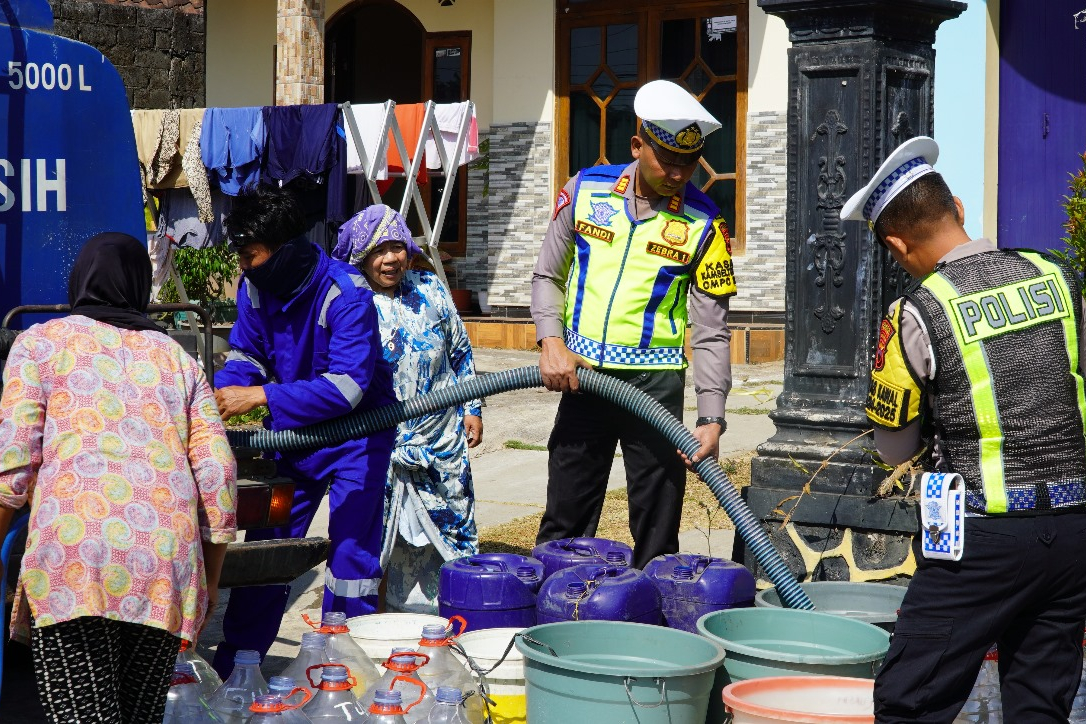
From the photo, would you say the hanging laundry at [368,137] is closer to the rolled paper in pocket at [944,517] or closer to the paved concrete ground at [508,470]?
the paved concrete ground at [508,470]

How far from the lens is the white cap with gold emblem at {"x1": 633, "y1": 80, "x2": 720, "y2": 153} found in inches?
184

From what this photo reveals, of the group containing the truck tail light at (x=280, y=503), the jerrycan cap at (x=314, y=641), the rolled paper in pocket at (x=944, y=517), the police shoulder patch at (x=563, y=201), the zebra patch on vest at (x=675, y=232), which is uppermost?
the police shoulder patch at (x=563, y=201)

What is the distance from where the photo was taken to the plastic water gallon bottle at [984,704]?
376 centimetres

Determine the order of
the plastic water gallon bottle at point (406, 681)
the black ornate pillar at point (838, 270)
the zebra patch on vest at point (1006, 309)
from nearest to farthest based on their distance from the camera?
the zebra patch on vest at point (1006, 309), the plastic water gallon bottle at point (406, 681), the black ornate pillar at point (838, 270)

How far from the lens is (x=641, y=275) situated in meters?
4.84

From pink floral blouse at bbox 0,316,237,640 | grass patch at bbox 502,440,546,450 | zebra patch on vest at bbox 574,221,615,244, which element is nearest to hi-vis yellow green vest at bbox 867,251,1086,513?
pink floral blouse at bbox 0,316,237,640

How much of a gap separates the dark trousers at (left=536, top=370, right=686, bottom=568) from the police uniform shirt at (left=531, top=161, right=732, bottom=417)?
157mm

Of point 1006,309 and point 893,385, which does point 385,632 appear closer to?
point 893,385

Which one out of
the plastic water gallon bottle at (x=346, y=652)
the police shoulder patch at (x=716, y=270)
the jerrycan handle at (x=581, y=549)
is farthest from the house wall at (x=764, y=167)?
the plastic water gallon bottle at (x=346, y=652)

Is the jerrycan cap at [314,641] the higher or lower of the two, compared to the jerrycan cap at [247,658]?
higher

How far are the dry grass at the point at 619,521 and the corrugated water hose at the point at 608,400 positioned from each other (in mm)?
2117

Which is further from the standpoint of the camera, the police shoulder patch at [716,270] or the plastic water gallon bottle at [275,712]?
the police shoulder patch at [716,270]

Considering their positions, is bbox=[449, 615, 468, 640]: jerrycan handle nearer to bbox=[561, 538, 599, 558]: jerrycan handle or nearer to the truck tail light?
bbox=[561, 538, 599, 558]: jerrycan handle

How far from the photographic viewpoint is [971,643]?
121 inches
